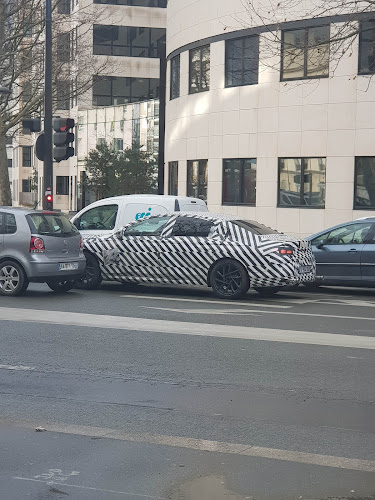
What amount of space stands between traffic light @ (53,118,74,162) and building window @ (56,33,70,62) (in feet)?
42.8

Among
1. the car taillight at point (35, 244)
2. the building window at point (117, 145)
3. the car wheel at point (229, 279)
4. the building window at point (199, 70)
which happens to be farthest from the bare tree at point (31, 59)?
the car wheel at point (229, 279)

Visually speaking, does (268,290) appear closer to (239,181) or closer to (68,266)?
(68,266)

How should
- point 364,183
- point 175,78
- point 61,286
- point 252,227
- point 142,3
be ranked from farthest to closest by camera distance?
point 142,3 → point 175,78 → point 364,183 → point 61,286 → point 252,227

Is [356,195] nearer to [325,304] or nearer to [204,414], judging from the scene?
[325,304]

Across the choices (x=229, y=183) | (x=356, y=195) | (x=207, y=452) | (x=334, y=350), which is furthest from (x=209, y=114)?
(x=207, y=452)

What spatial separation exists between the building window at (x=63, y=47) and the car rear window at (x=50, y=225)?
19.2m

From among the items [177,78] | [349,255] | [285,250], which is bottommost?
[349,255]

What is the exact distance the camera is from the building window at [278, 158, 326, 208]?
92.0ft

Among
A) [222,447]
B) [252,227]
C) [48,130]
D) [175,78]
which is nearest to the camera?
[222,447]

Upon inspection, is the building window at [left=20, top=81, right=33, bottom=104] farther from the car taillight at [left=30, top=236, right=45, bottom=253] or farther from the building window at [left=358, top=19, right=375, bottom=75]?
the car taillight at [left=30, top=236, right=45, bottom=253]

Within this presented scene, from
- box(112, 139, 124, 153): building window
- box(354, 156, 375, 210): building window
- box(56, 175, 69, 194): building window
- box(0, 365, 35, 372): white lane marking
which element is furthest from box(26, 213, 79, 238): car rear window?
box(56, 175, 69, 194): building window

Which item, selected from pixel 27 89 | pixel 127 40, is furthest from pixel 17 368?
pixel 127 40

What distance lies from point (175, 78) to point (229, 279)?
758 inches

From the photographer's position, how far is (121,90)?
61250mm
